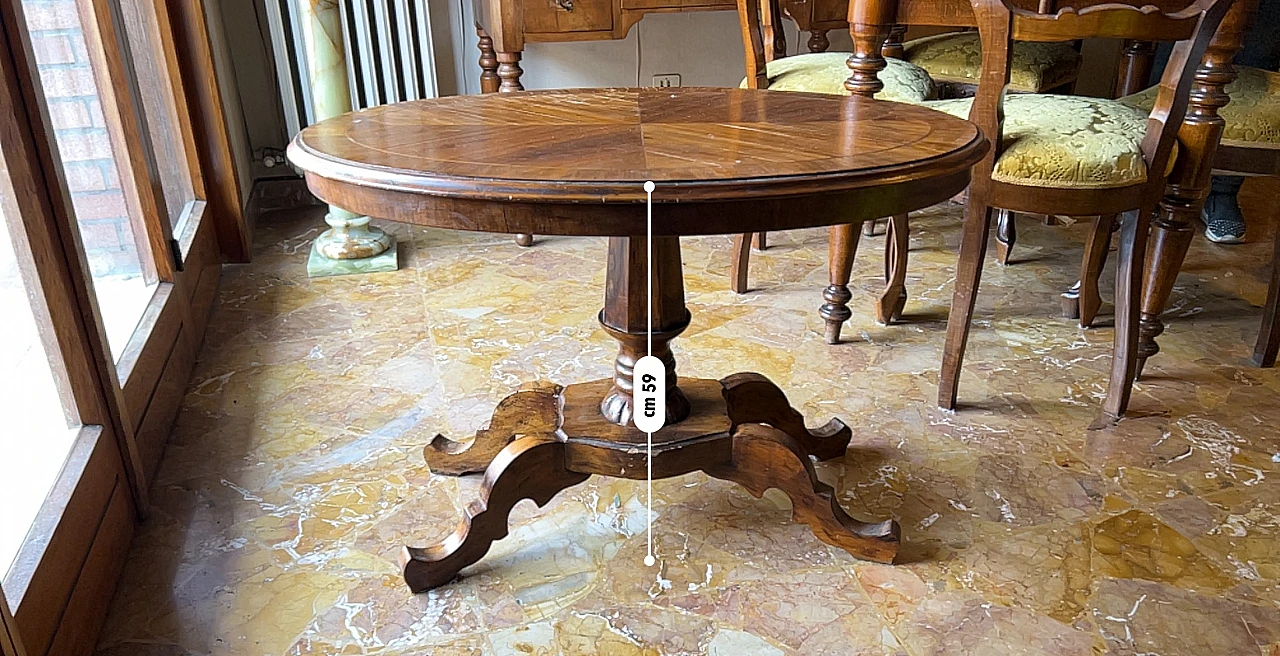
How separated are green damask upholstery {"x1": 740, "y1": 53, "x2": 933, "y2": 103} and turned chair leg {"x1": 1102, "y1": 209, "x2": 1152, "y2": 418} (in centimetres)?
60

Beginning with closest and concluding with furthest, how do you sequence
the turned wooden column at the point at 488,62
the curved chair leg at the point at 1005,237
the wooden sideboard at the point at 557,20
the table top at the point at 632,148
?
the table top at the point at 632,148
the wooden sideboard at the point at 557,20
the curved chair leg at the point at 1005,237
the turned wooden column at the point at 488,62

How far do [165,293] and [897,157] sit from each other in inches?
60.8

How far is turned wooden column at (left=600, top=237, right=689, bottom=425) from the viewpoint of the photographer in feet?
4.26

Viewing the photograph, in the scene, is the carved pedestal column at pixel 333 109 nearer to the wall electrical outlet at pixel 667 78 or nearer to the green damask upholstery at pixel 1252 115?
the wall electrical outlet at pixel 667 78

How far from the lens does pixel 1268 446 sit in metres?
1.62

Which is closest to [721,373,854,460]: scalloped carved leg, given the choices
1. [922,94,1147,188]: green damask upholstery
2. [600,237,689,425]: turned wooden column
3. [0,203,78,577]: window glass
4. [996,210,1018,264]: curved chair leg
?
[600,237,689,425]: turned wooden column

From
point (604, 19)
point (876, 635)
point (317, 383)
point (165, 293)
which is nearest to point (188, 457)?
point (317, 383)

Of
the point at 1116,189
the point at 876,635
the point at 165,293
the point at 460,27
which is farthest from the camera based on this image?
the point at 460,27

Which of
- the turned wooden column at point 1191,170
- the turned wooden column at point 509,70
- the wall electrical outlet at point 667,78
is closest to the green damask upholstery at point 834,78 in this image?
the turned wooden column at point 1191,170

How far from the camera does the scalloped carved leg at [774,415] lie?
149cm

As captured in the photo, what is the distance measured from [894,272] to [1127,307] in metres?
0.53

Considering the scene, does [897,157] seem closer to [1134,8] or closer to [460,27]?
[1134,8]

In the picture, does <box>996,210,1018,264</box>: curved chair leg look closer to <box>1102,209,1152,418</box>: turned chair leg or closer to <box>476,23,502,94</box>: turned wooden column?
<box>1102,209,1152,418</box>: turned chair leg

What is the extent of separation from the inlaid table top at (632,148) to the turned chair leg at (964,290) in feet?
1.21
